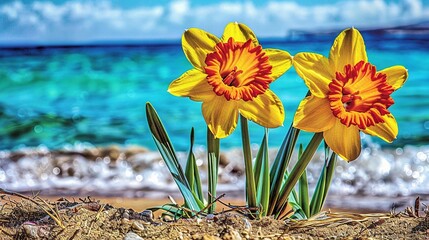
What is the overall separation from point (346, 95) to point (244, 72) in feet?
0.44

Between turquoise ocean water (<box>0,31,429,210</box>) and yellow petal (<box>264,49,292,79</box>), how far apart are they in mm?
1868

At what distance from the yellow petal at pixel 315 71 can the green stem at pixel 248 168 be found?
0.10m

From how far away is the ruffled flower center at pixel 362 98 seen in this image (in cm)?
86

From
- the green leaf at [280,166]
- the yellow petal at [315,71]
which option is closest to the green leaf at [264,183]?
the green leaf at [280,166]

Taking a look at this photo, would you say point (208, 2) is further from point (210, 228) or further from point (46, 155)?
point (210, 228)

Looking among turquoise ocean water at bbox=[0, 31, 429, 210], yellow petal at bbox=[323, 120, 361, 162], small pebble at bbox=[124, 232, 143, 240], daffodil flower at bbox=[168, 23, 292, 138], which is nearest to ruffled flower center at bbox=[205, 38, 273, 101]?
daffodil flower at bbox=[168, 23, 292, 138]

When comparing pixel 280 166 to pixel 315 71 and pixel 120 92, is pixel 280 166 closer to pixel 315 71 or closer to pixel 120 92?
pixel 315 71

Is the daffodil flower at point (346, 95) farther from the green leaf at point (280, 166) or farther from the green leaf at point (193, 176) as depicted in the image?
the green leaf at point (193, 176)

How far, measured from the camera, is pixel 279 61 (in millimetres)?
890

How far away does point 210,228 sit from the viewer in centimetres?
87

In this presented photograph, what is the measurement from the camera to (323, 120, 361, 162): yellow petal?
88 centimetres

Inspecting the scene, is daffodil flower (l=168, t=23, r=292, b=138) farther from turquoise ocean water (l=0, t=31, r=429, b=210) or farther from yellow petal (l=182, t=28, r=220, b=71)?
turquoise ocean water (l=0, t=31, r=429, b=210)

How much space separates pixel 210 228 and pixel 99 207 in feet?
0.57

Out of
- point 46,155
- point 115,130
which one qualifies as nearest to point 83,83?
point 115,130
